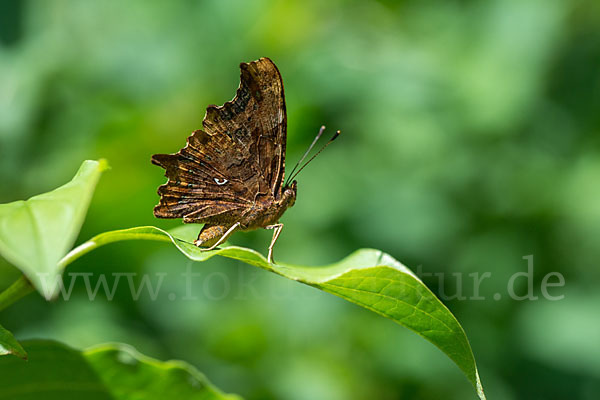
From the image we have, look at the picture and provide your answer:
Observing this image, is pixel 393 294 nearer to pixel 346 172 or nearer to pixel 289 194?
pixel 289 194

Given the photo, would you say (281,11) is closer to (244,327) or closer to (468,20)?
(468,20)

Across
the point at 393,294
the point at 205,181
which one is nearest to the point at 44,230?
the point at 393,294

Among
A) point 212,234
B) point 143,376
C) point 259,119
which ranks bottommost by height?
point 143,376

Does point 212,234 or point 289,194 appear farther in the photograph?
point 289,194

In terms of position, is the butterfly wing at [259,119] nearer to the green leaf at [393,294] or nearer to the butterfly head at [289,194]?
the butterfly head at [289,194]

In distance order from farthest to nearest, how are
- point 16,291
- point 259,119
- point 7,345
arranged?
point 259,119, point 16,291, point 7,345

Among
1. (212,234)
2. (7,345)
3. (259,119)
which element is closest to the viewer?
(7,345)

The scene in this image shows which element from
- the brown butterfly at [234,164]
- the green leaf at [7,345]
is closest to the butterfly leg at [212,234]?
the brown butterfly at [234,164]

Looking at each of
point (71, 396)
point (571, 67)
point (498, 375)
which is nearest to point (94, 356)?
point (71, 396)
